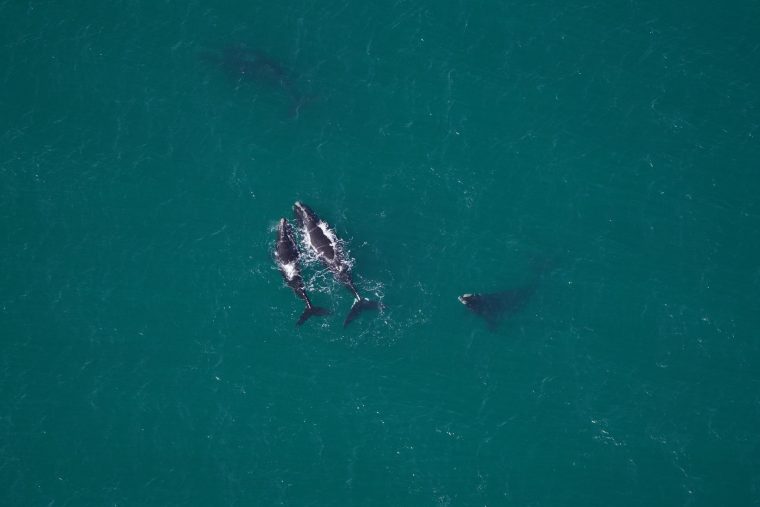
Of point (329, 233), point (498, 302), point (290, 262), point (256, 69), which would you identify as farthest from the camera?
point (256, 69)

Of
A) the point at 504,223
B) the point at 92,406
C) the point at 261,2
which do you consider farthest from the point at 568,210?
the point at 92,406

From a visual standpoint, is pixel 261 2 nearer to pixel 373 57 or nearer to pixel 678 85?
pixel 373 57

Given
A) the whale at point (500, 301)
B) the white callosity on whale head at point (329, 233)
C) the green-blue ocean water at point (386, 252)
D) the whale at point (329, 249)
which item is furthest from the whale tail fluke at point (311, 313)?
the whale at point (500, 301)

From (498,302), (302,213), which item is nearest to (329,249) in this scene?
(302,213)

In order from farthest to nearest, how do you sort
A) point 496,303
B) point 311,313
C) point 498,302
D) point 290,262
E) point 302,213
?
point 302,213 < point 290,262 < point 498,302 < point 496,303 < point 311,313

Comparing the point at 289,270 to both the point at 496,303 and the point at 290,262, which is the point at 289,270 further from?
the point at 496,303
